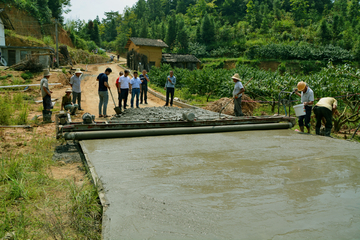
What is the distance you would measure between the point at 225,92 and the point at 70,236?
13901 millimetres

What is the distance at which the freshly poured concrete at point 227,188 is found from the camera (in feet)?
9.53

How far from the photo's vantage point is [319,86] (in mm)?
12031

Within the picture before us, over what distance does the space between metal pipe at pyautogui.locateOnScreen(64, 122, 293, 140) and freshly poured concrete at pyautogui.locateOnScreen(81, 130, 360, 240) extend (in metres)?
0.22

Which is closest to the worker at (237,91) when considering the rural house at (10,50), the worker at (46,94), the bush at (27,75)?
the worker at (46,94)

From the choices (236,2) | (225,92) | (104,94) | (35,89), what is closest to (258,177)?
→ (104,94)

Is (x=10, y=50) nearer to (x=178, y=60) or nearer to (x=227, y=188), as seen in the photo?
(x=178, y=60)

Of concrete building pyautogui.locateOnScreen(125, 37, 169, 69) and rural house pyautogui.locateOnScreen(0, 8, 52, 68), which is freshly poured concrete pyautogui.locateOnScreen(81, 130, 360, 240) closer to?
rural house pyautogui.locateOnScreen(0, 8, 52, 68)

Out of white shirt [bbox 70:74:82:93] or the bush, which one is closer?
white shirt [bbox 70:74:82:93]

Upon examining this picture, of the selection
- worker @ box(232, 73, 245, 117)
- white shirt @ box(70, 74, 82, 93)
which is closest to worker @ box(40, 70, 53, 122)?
white shirt @ box(70, 74, 82, 93)

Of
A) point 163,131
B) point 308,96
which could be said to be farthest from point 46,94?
point 308,96

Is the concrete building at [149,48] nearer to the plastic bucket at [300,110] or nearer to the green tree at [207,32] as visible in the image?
the green tree at [207,32]

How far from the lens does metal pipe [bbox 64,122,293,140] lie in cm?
624

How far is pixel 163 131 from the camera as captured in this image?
699cm

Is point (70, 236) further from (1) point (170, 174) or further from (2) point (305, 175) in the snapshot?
(2) point (305, 175)
